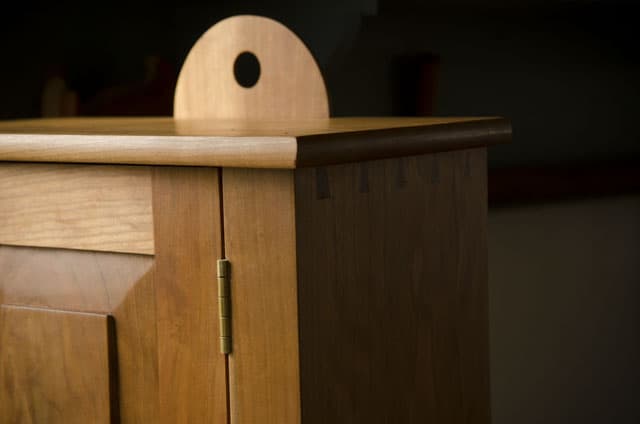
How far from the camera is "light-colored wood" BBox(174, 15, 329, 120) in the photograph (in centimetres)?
113

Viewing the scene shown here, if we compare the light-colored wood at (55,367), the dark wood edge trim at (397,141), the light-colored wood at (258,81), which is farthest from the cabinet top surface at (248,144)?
the light-colored wood at (258,81)

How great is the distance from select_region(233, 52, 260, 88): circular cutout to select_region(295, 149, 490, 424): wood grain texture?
0.69m

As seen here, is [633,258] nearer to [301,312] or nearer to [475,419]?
→ [475,419]

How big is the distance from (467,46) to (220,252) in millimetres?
1116

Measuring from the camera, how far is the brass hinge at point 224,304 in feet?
2.43

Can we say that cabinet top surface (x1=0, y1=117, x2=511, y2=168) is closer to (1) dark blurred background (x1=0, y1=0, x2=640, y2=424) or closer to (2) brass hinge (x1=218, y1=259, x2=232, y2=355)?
(2) brass hinge (x1=218, y1=259, x2=232, y2=355)

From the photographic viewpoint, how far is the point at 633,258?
215cm

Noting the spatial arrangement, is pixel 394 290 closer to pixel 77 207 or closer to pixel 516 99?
pixel 77 207

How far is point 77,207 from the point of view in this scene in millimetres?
822

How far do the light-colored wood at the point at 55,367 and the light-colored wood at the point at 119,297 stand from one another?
0.03ft

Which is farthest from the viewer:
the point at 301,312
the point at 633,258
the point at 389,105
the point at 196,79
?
the point at 633,258

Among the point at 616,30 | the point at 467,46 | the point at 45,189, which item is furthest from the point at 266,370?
the point at 616,30

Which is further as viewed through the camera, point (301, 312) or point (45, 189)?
point (45, 189)

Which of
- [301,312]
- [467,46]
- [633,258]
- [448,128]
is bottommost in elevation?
[633,258]
